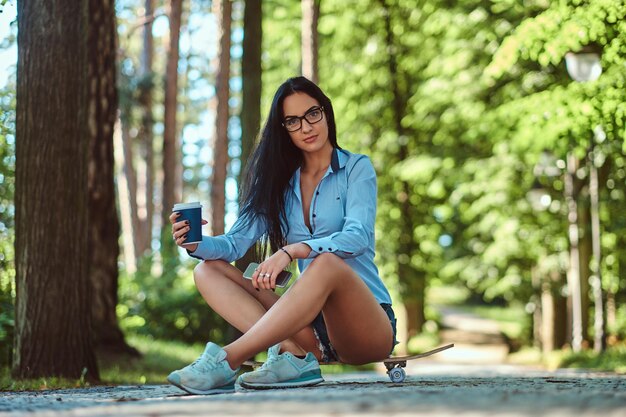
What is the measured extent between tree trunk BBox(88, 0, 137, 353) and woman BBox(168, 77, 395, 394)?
210 inches

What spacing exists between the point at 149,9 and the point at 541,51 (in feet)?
56.9

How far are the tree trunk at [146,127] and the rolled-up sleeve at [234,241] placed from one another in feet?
62.1

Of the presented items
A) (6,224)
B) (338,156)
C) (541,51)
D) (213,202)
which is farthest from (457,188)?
(338,156)

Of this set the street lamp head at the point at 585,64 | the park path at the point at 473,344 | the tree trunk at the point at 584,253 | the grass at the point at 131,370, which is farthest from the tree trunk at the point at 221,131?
the street lamp head at the point at 585,64

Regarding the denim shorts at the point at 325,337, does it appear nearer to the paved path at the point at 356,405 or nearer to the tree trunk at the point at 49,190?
the paved path at the point at 356,405

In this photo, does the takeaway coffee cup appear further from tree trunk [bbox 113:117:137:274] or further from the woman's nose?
tree trunk [bbox 113:117:137:274]

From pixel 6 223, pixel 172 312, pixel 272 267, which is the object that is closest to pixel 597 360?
pixel 172 312

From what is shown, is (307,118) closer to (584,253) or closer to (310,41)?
(310,41)

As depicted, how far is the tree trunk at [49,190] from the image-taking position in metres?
6.91

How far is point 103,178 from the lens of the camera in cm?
1054

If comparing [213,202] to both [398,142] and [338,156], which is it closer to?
[398,142]

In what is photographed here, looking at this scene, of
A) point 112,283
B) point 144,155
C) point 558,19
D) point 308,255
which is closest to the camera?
point 308,255

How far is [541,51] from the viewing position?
9898 mm

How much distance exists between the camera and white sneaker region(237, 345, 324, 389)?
454 centimetres
